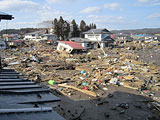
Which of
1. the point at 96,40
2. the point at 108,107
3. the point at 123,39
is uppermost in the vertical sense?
the point at 123,39

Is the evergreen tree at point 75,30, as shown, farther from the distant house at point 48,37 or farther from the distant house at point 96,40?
the distant house at point 96,40

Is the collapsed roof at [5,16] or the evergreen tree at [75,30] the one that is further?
the evergreen tree at [75,30]

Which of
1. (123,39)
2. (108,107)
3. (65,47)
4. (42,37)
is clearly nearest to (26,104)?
(108,107)

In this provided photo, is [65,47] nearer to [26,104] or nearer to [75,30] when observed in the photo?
[75,30]

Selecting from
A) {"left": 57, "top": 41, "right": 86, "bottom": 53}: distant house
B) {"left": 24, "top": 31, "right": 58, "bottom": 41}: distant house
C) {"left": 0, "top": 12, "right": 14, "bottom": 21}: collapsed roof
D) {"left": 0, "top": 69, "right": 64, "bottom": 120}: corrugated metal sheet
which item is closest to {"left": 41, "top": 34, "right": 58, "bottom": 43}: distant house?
{"left": 24, "top": 31, "right": 58, "bottom": 41}: distant house

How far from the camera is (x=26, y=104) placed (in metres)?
2.71

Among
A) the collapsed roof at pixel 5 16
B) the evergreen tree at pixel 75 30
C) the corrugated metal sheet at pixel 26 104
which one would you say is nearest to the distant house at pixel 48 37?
the evergreen tree at pixel 75 30

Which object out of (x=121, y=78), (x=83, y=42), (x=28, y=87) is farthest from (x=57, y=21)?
(x=28, y=87)

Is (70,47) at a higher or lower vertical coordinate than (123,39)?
lower

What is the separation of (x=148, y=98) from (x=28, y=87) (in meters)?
8.14

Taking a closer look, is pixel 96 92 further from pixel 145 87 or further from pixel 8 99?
pixel 8 99

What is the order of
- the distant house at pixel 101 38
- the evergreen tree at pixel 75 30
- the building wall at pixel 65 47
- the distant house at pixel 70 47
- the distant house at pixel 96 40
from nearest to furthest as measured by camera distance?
the distant house at pixel 70 47, the building wall at pixel 65 47, the distant house at pixel 96 40, the distant house at pixel 101 38, the evergreen tree at pixel 75 30

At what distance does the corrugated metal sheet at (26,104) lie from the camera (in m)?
2.19

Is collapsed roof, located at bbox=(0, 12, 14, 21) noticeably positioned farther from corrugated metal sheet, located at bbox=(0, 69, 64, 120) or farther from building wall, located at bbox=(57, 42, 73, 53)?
building wall, located at bbox=(57, 42, 73, 53)
